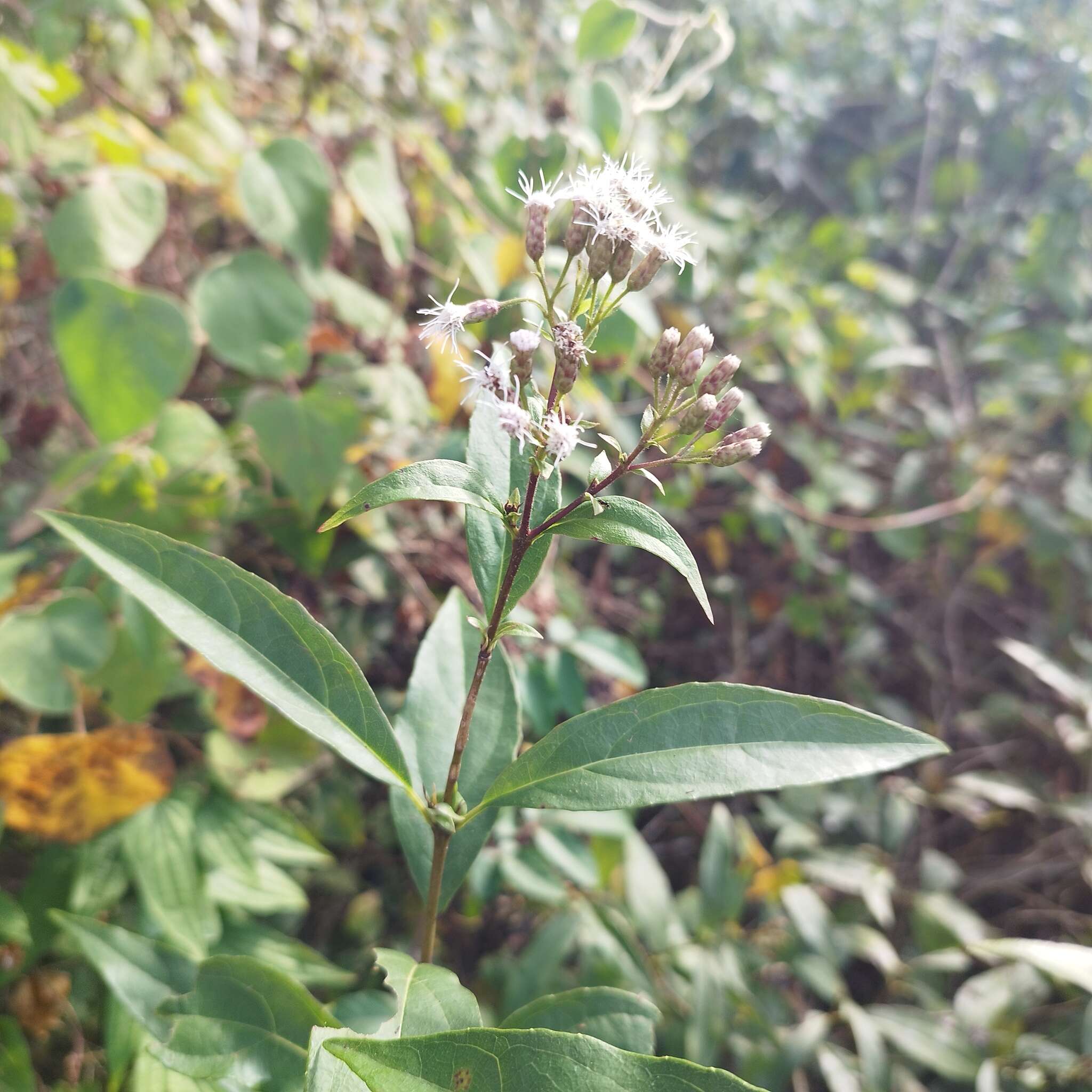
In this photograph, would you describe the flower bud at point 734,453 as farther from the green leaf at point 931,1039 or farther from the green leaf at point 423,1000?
the green leaf at point 931,1039

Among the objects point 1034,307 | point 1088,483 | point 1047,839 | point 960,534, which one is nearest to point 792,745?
point 1047,839

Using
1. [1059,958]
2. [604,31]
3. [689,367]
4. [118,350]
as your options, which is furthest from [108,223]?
[1059,958]

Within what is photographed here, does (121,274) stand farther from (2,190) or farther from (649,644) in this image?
(649,644)

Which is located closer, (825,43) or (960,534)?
(960,534)

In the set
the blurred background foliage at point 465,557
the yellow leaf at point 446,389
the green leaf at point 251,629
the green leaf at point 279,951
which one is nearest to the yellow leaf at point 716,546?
the blurred background foliage at point 465,557

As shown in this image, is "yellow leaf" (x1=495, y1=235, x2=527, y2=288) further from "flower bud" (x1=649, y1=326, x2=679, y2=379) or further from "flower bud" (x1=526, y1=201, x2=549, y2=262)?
"flower bud" (x1=649, y1=326, x2=679, y2=379)
